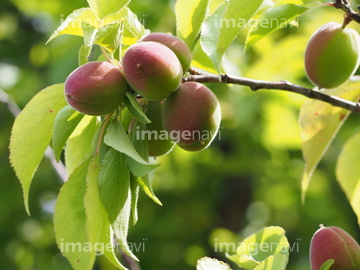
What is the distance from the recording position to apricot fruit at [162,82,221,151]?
1.25m

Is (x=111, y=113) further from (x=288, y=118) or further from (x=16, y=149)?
(x=288, y=118)

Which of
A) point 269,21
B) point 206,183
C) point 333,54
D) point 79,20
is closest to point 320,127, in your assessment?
point 333,54

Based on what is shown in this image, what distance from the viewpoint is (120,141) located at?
1.18m

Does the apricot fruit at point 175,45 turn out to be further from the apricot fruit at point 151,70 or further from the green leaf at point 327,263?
the green leaf at point 327,263

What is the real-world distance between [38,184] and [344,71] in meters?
3.30

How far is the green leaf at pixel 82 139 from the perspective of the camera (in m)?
1.41

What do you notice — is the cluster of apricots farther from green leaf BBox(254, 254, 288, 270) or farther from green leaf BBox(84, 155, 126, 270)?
green leaf BBox(254, 254, 288, 270)

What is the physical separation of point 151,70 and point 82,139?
305mm

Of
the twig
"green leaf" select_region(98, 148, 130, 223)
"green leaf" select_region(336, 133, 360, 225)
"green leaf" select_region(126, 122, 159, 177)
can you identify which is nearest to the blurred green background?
the twig

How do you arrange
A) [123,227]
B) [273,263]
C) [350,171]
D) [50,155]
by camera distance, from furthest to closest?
[50,155] < [350,171] < [123,227] < [273,263]

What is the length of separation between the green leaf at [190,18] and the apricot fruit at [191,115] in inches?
9.2

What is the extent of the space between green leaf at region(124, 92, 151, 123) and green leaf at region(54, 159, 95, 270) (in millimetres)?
147

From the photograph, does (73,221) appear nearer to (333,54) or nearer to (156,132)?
(156,132)

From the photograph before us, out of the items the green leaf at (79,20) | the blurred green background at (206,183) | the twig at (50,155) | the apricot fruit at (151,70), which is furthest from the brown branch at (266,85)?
the blurred green background at (206,183)
